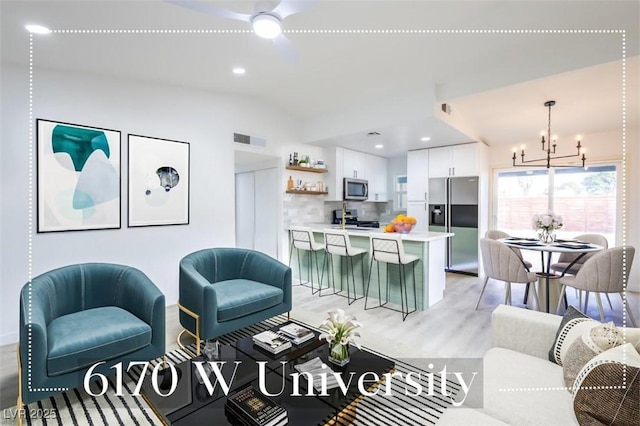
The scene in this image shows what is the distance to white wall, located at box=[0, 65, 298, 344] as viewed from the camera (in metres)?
2.75

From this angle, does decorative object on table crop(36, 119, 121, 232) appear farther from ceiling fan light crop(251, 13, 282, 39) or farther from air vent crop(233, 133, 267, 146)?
ceiling fan light crop(251, 13, 282, 39)

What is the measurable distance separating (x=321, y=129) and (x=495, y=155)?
341cm

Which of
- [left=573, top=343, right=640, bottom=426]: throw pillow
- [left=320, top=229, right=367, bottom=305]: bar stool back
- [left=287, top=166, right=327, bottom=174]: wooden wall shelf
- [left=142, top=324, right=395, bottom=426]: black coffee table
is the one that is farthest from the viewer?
[left=287, top=166, right=327, bottom=174]: wooden wall shelf

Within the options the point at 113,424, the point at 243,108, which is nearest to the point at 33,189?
the point at 113,424

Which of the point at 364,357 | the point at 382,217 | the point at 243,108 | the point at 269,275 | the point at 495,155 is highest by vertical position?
the point at 243,108

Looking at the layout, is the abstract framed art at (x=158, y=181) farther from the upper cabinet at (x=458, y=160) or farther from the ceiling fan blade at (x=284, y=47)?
the upper cabinet at (x=458, y=160)

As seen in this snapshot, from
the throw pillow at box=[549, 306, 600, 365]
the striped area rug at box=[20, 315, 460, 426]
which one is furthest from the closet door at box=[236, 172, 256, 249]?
the throw pillow at box=[549, 306, 600, 365]

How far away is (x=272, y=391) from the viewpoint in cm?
157

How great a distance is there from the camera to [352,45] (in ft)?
9.32

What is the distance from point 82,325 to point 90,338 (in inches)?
9.4

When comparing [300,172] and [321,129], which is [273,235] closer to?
[300,172]

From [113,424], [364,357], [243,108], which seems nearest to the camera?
A: [113,424]

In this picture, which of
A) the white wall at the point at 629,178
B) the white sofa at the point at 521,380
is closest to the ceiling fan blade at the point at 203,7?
the white sofa at the point at 521,380

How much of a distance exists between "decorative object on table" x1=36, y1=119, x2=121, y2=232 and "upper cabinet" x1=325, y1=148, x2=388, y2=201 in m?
3.40
